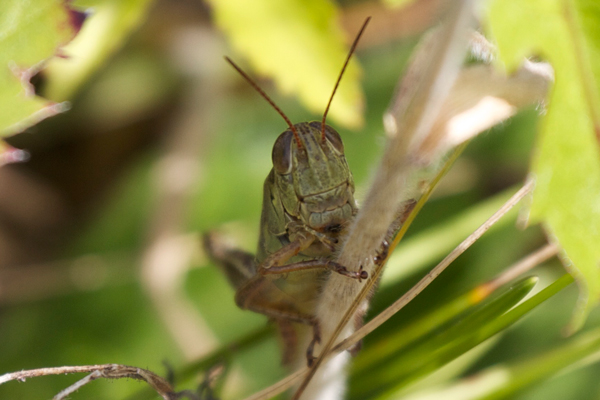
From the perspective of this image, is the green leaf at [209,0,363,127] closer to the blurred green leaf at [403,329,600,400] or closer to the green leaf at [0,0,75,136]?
the green leaf at [0,0,75,136]

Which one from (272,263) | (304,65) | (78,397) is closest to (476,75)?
(304,65)

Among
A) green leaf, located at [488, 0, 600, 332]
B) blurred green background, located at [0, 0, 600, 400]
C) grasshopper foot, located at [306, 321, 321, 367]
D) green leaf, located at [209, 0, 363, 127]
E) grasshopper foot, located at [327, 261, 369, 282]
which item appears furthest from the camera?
blurred green background, located at [0, 0, 600, 400]

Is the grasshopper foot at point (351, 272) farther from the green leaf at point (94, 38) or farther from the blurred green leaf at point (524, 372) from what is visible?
the green leaf at point (94, 38)

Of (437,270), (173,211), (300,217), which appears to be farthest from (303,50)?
(173,211)

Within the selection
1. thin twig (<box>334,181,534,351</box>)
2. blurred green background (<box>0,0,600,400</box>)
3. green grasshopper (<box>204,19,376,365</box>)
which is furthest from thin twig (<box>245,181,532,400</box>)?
blurred green background (<box>0,0,600,400</box>)

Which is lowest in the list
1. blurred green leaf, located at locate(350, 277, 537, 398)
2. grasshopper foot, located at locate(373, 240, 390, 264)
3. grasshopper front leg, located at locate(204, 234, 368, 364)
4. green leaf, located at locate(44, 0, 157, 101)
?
blurred green leaf, located at locate(350, 277, 537, 398)

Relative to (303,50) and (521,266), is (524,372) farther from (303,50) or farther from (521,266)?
(303,50)
